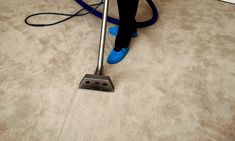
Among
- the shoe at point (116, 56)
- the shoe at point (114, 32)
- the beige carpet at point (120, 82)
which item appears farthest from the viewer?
the shoe at point (114, 32)

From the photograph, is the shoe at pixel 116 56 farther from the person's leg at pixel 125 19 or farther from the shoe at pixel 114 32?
the shoe at pixel 114 32

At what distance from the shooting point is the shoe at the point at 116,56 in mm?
1334

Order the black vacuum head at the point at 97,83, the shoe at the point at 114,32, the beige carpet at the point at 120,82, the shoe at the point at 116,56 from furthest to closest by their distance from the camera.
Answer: the shoe at the point at 114,32, the shoe at the point at 116,56, the black vacuum head at the point at 97,83, the beige carpet at the point at 120,82

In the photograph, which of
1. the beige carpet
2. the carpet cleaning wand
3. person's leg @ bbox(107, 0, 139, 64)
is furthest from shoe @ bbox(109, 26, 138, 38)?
the carpet cleaning wand

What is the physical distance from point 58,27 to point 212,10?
1.39 meters

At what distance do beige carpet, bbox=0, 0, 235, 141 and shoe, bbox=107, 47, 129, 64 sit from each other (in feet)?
0.12

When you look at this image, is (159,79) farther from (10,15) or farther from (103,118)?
(10,15)

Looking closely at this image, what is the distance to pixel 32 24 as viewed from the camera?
161cm

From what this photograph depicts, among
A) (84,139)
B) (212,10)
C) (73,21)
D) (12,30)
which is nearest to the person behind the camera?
(84,139)

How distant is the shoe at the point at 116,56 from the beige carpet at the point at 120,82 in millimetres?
38

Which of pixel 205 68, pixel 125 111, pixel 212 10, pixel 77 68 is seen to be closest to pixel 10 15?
pixel 77 68

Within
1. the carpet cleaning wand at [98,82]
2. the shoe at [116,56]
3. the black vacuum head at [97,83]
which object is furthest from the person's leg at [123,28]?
the black vacuum head at [97,83]

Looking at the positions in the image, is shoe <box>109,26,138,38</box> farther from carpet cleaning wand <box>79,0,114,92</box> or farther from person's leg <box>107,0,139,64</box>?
carpet cleaning wand <box>79,0,114,92</box>

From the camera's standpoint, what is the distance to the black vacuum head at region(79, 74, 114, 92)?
3.63 ft
